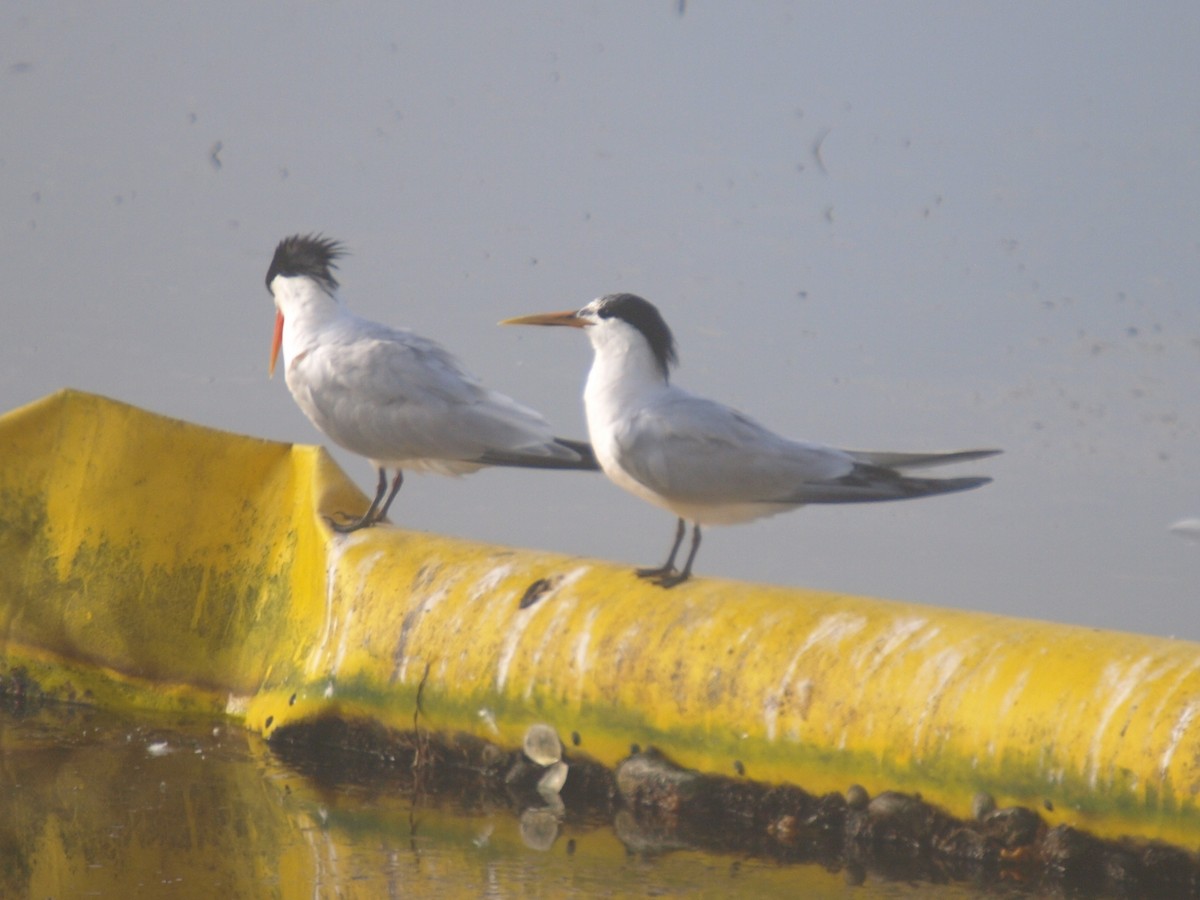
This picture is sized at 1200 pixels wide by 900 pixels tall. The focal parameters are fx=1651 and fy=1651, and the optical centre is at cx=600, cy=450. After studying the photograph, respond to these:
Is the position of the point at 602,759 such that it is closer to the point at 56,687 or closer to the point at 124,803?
the point at 124,803

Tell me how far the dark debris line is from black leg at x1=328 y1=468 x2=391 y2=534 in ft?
1.77

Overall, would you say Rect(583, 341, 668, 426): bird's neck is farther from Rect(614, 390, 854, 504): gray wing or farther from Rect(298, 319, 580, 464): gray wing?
Rect(298, 319, 580, 464): gray wing

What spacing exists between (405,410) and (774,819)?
65.0 inches

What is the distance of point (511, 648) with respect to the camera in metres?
3.75

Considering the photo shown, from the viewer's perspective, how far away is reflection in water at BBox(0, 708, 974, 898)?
304 centimetres

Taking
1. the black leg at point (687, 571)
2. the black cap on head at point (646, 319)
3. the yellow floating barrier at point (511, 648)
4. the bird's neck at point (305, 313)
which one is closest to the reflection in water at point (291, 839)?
the yellow floating barrier at point (511, 648)

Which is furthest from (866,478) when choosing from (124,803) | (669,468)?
(124,803)

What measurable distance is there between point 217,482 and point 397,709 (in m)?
1.24

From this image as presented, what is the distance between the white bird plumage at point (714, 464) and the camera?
3689 mm

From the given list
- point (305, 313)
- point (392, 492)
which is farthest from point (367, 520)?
point (305, 313)

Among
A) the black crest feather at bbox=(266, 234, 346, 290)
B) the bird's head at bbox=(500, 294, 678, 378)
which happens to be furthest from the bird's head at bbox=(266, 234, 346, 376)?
the bird's head at bbox=(500, 294, 678, 378)

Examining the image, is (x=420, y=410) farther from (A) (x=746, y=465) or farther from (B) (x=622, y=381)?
(A) (x=746, y=465)

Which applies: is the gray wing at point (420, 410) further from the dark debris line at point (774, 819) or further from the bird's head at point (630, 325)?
the dark debris line at point (774, 819)

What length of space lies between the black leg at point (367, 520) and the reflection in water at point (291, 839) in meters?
0.60
